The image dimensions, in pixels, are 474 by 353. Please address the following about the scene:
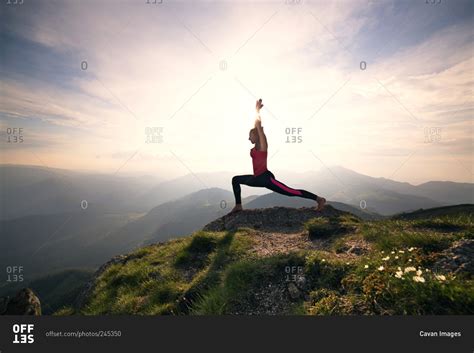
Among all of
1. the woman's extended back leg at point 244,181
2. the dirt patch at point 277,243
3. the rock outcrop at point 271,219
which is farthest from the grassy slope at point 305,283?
the rock outcrop at point 271,219

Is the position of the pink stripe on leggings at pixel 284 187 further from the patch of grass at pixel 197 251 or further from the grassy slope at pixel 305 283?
the patch of grass at pixel 197 251

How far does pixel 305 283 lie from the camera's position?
565 centimetres

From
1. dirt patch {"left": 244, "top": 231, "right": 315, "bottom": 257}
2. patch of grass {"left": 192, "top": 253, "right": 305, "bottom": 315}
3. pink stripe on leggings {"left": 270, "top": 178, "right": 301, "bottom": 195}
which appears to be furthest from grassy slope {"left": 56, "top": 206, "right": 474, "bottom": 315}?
pink stripe on leggings {"left": 270, "top": 178, "right": 301, "bottom": 195}

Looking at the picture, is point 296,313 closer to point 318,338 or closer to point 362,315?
point 318,338

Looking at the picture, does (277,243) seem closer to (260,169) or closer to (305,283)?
(260,169)

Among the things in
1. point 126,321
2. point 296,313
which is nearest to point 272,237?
point 296,313

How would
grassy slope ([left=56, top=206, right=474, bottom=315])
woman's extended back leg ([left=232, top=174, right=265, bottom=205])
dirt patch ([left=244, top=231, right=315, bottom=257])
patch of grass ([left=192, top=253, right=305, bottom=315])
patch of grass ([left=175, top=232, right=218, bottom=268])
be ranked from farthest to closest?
woman's extended back leg ([left=232, top=174, right=265, bottom=205]) → patch of grass ([left=175, top=232, right=218, bottom=268]) → dirt patch ([left=244, top=231, right=315, bottom=257]) → patch of grass ([left=192, top=253, right=305, bottom=315]) → grassy slope ([left=56, top=206, right=474, bottom=315])

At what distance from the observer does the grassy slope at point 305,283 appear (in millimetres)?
4156

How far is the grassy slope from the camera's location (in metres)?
4.16

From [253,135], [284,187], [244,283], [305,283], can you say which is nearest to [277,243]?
[284,187]

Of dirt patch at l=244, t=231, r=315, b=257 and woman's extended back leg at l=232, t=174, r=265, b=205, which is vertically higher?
woman's extended back leg at l=232, t=174, r=265, b=205

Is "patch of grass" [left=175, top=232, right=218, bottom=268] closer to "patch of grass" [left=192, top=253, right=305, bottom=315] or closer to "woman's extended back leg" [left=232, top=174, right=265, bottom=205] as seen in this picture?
"patch of grass" [left=192, top=253, right=305, bottom=315]

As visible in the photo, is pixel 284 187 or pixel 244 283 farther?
pixel 284 187

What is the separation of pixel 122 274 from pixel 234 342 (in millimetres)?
6196
